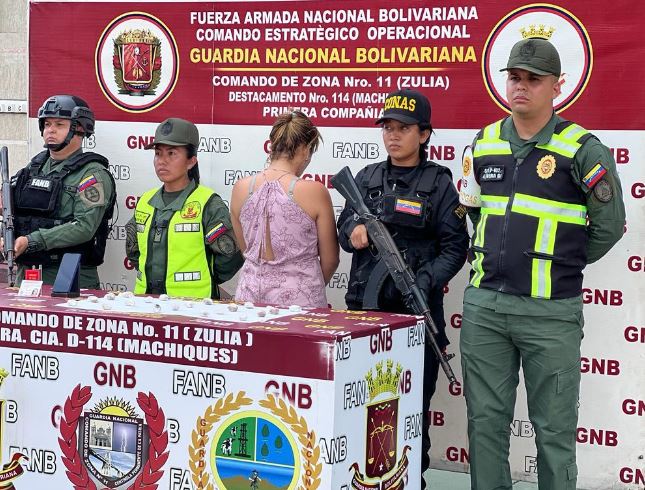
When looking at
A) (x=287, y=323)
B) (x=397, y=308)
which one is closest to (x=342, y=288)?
(x=397, y=308)

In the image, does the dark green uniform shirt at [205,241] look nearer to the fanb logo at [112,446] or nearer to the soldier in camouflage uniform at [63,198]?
the soldier in camouflage uniform at [63,198]

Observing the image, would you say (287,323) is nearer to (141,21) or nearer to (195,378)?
(195,378)

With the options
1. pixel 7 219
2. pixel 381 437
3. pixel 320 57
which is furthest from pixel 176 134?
pixel 381 437

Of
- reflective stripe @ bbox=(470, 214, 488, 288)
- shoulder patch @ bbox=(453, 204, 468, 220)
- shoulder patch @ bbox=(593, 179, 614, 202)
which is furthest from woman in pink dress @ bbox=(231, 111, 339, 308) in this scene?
shoulder patch @ bbox=(593, 179, 614, 202)

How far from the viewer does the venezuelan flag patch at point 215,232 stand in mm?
5699

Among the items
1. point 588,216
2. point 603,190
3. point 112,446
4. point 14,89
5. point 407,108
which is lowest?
point 112,446

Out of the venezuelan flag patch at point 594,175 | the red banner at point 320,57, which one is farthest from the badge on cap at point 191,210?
the venezuelan flag patch at point 594,175

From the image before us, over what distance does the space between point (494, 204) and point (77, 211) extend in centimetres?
248

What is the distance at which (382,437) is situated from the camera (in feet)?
13.8

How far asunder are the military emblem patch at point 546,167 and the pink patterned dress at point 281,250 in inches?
42.4

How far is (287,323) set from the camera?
4.20 m

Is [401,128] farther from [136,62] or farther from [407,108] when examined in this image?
[136,62]

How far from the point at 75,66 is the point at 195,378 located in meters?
3.25

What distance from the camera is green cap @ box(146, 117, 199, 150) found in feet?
18.9
